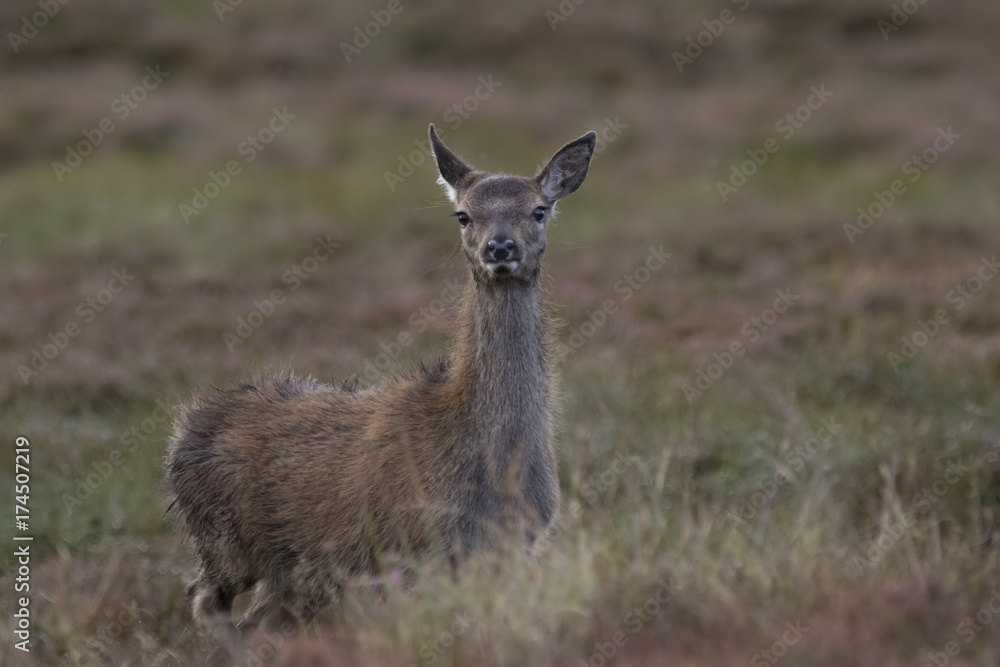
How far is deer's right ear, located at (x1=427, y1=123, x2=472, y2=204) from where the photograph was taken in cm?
722

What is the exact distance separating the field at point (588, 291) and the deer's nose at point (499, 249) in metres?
1.29

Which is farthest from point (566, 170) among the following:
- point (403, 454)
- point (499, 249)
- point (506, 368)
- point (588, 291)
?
point (588, 291)

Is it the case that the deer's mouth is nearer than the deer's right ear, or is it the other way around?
the deer's mouth

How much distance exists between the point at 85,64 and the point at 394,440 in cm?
2499

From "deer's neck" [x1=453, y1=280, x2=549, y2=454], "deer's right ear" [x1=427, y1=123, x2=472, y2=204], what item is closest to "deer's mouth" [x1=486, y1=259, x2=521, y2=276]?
"deer's neck" [x1=453, y1=280, x2=549, y2=454]

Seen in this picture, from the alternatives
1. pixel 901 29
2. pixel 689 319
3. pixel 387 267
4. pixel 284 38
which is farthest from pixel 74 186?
pixel 901 29

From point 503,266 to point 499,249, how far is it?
3.9 inches

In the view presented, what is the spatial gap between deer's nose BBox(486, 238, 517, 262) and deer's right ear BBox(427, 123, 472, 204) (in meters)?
0.95

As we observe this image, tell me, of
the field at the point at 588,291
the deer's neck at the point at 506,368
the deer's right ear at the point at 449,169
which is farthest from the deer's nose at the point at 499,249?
the field at the point at 588,291

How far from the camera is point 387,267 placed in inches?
658

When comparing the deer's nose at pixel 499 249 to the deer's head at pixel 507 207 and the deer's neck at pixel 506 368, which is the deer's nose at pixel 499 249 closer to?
the deer's head at pixel 507 207

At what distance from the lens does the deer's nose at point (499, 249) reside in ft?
20.7

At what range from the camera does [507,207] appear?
261 inches

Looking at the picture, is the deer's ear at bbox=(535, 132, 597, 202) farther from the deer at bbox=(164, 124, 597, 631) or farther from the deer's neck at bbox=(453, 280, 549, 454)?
the deer's neck at bbox=(453, 280, 549, 454)
